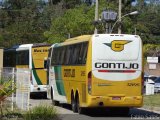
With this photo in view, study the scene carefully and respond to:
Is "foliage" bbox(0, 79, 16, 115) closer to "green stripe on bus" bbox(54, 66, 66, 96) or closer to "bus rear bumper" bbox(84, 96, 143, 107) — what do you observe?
"bus rear bumper" bbox(84, 96, 143, 107)

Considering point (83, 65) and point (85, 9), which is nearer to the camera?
point (83, 65)

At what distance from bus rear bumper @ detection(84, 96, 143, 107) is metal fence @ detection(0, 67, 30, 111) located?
256 cm

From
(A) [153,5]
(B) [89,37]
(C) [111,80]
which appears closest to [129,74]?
(C) [111,80]

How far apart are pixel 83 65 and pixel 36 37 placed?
63.0 metres

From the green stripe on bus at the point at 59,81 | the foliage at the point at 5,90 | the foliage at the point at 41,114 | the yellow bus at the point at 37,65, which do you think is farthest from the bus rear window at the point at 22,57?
the foliage at the point at 41,114

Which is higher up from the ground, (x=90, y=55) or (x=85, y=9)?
(x=85, y=9)

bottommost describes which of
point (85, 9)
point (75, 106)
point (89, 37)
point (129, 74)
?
point (75, 106)

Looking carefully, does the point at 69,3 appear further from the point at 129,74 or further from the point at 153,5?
the point at 129,74

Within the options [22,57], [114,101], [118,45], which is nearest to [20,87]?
[114,101]

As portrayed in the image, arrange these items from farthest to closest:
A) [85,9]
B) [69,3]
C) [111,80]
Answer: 1. [69,3]
2. [85,9]
3. [111,80]

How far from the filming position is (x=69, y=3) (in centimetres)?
10812

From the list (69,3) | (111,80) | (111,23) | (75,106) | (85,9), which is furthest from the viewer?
(69,3)

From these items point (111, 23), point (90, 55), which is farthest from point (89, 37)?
point (111, 23)

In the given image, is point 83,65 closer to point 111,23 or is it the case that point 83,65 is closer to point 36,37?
point 111,23
